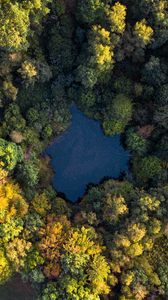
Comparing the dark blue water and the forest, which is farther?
the dark blue water

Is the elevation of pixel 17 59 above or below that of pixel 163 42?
above

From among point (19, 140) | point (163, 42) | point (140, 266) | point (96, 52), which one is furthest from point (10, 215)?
point (163, 42)

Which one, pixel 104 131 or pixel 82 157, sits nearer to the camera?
pixel 104 131

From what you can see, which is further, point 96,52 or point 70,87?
point 70,87

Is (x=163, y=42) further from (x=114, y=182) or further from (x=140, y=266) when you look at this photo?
(x=140, y=266)
